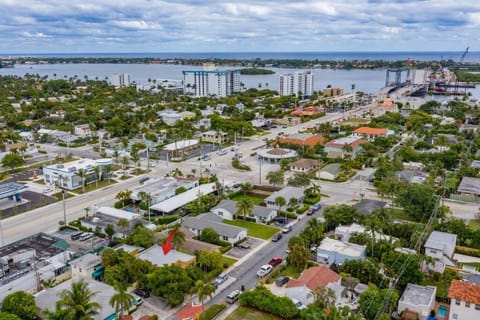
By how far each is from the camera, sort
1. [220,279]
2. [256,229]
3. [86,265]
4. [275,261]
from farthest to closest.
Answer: [256,229] < [275,261] < [86,265] < [220,279]

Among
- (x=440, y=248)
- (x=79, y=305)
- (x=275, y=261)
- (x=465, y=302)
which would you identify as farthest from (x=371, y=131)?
(x=79, y=305)

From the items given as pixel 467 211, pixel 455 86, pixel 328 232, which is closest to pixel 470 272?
pixel 328 232

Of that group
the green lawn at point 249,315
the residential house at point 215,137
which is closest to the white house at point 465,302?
the green lawn at point 249,315

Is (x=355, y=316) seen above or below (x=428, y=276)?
above

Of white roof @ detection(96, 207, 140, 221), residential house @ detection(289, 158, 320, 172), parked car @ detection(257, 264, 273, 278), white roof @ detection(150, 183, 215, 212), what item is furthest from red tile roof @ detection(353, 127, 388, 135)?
parked car @ detection(257, 264, 273, 278)

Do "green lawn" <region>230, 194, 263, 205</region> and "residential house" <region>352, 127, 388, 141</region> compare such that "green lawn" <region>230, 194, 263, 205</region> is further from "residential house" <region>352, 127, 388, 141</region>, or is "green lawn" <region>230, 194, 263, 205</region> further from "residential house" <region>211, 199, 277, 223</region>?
"residential house" <region>352, 127, 388, 141</region>

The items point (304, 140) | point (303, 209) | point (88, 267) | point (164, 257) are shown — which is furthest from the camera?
point (304, 140)

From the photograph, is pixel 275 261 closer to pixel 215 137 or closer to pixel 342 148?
pixel 342 148

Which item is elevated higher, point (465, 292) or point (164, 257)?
point (465, 292)

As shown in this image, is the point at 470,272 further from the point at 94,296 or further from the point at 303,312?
the point at 94,296
